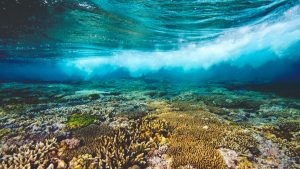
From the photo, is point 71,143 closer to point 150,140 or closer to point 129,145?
point 129,145

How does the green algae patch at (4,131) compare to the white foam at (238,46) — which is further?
the white foam at (238,46)

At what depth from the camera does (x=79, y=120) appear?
8.95 meters

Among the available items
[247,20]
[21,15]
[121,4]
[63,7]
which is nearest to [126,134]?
[121,4]

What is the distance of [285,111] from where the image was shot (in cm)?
1027

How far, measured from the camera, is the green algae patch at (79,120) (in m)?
8.41

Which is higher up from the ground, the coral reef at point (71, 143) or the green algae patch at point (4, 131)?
the coral reef at point (71, 143)

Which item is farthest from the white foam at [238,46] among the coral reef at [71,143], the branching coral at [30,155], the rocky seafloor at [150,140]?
the branching coral at [30,155]

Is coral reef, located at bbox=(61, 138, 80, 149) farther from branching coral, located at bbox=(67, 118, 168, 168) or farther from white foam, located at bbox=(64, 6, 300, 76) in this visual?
white foam, located at bbox=(64, 6, 300, 76)

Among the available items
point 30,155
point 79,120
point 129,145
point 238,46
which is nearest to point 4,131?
point 79,120

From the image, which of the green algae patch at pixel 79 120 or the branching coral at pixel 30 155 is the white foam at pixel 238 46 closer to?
the green algae patch at pixel 79 120

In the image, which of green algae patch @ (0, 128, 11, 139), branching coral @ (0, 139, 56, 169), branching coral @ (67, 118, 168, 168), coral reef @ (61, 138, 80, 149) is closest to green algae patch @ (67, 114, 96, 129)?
coral reef @ (61, 138, 80, 149)

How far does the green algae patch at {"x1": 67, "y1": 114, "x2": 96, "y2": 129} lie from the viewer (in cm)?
841

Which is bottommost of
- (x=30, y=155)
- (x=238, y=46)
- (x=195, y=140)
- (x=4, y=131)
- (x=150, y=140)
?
(x=4, y=131)

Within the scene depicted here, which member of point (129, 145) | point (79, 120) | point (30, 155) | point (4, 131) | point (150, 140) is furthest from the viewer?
point (79, 120)
